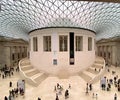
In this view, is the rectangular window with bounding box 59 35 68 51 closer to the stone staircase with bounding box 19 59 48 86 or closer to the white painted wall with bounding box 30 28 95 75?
the white painted wall with bounding box 30 28 95 75

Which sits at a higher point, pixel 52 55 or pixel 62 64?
pixel 52 55

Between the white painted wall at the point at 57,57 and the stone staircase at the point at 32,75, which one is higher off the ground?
the white painted wall at the point at 57,57

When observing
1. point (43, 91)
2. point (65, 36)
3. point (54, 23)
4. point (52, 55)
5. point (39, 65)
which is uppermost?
point (54, 23)

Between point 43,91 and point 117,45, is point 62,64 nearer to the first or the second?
point 43,91

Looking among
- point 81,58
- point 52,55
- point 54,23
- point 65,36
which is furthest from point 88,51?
point 54,23

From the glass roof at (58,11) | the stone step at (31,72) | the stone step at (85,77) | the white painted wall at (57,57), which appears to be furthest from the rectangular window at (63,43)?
the stone step at (31,72)

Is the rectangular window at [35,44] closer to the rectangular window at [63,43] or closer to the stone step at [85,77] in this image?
the rectangular window at [63,43]

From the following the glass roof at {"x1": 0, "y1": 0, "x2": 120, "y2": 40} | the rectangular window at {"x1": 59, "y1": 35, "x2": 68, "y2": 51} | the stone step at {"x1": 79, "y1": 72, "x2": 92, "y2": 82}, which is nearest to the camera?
the stone step at {"x1": 79, "y1": 72, "x2": 92, "y2": 82}

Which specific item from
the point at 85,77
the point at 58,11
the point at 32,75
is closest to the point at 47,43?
the point at 58,11

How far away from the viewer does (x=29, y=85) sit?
24828mm

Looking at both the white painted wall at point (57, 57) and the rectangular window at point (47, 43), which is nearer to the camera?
the white painted wall at point (57, 57)

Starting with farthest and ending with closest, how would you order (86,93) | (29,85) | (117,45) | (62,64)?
(117,45) → (62,64) → (29,85) → (86,93)

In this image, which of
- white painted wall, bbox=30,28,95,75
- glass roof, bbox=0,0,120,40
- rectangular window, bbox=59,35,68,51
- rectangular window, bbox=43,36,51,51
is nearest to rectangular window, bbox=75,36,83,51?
white painted wall, bbox=30,28,95,75

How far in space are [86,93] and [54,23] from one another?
73.7 ft
